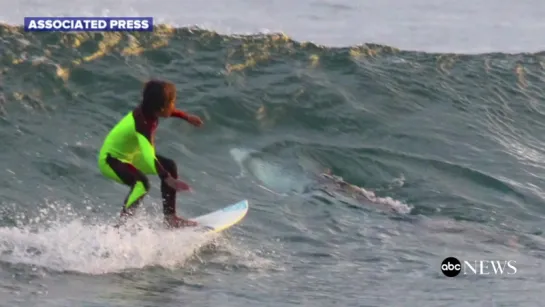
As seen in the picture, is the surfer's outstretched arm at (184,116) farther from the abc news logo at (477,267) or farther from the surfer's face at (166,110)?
the abc news logo at (477,267)

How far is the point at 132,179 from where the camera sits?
9.13 meters

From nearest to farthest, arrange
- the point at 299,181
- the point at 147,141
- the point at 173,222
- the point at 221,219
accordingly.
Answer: the point at 147,141
the point at 173,222
the point at 221,219
the point at 299,181

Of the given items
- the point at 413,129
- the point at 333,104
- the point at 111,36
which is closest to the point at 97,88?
the point at 111,36

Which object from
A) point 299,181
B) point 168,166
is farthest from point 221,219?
point 299,181

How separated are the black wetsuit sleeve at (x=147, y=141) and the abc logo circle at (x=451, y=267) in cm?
261

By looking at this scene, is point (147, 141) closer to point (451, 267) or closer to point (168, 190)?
point (168, 190)

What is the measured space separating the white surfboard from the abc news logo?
6.18ft

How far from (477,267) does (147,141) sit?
315 cm

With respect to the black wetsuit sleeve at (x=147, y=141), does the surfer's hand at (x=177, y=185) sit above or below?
below

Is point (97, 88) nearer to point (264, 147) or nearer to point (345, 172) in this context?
point (264, 147)

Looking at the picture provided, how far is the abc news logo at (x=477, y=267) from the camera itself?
954 centimetres

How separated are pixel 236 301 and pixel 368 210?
3.55 metres

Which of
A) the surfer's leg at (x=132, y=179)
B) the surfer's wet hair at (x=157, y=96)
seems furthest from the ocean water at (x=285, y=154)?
the surfer's wet hair at (x=157, y=96)

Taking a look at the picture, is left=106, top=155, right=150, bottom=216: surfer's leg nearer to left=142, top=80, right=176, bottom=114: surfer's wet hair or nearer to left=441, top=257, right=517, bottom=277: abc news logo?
left=142, top=80, right=176, bottom=114: surfer's wet hair
